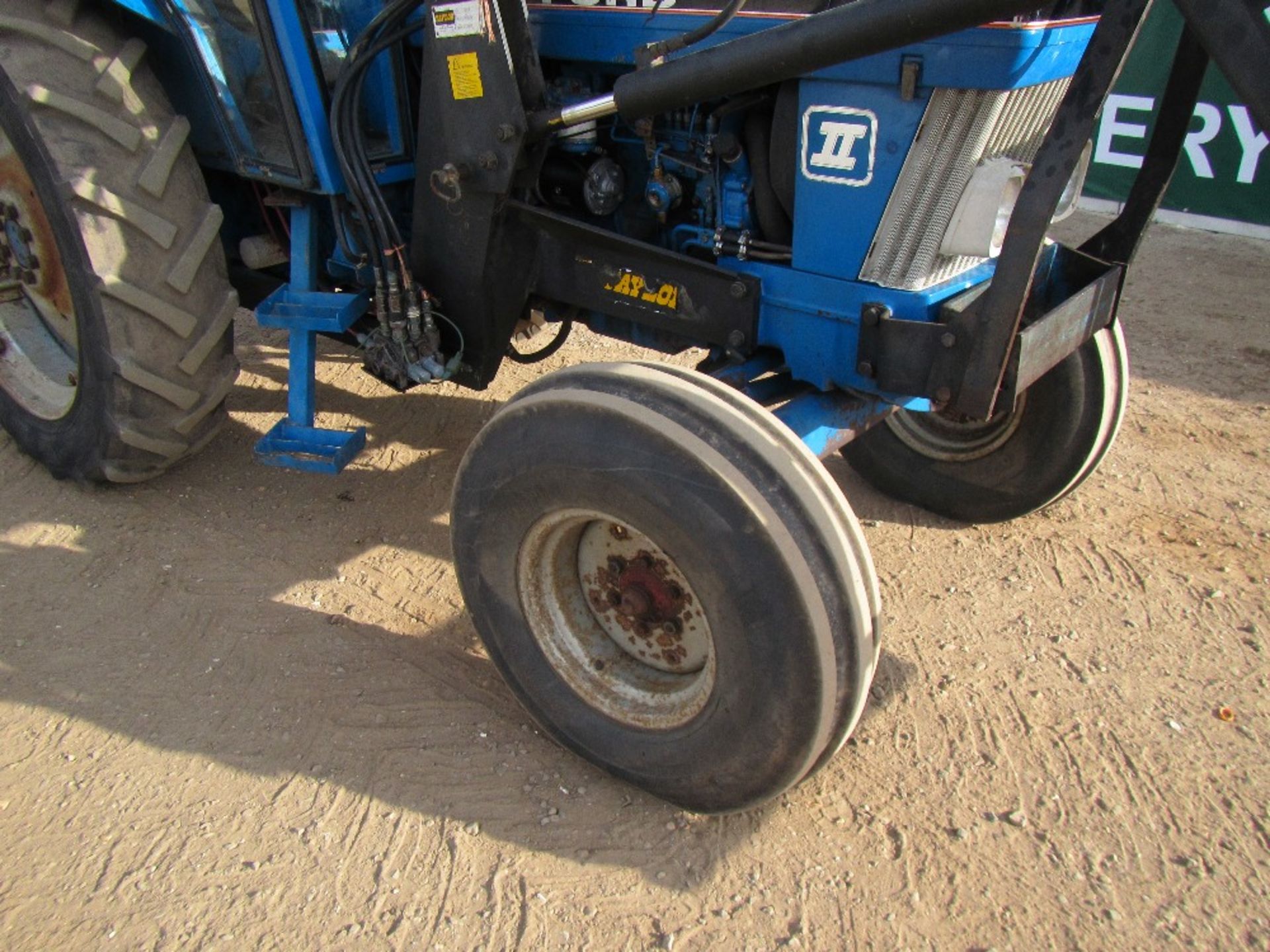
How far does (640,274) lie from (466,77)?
710 millimetres

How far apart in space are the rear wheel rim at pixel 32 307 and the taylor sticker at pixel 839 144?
7.98ft

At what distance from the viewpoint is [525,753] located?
260 centimetres

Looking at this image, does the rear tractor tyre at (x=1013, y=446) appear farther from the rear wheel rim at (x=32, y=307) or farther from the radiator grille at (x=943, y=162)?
the rear wheel rim at (x=32, y=307)

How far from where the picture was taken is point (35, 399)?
363cm

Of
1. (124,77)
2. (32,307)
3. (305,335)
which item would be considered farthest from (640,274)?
(32,307)

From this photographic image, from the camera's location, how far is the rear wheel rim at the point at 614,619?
92.6 inches

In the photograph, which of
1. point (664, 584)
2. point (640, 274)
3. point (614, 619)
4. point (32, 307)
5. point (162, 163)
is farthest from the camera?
point (32, 307)

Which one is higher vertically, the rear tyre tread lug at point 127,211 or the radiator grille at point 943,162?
the radiator grille at point 943,162

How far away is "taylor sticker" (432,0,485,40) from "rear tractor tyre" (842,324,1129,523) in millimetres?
1902

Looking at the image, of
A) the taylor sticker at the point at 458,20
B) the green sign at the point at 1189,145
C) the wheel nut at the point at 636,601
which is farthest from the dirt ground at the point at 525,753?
the green sign at the point at 1189,145

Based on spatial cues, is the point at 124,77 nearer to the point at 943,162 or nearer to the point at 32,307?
the point at 32,307

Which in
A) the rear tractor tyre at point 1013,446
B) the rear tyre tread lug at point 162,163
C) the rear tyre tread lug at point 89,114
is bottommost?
the rear tractor tyre at point 1013,446

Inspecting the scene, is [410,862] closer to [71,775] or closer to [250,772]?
[250,772]

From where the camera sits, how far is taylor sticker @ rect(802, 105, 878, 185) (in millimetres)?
2357
